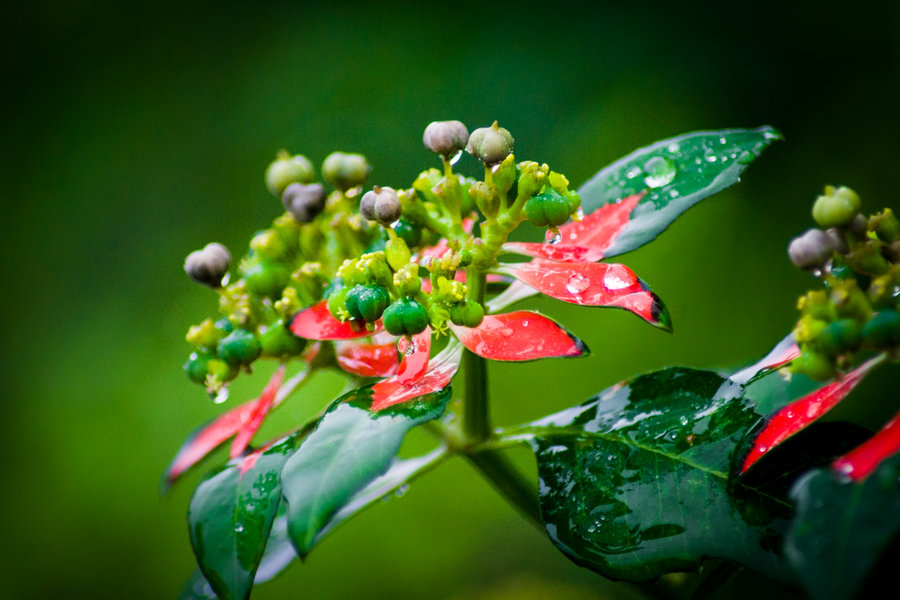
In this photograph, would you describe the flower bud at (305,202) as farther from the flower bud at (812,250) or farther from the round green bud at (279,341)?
the flower bud at (812,250)

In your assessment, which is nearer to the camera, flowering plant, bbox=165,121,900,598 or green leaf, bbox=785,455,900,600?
green leaf, bbox=785,455,900,600

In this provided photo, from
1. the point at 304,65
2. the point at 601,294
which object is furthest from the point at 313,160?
the point at 601,294

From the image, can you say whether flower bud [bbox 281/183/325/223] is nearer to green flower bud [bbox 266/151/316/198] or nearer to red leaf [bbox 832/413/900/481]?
green flower bud [bbox 266/151/316/198]

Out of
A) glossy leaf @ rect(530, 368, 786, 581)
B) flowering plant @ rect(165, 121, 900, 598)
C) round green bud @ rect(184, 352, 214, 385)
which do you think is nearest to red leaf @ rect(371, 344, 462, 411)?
flowering plant @ rect(165, 121, 900, 598)

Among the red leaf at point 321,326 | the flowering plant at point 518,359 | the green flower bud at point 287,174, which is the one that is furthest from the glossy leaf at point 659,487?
the green flower bud at point 287,174

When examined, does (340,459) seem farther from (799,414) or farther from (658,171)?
(658,171)

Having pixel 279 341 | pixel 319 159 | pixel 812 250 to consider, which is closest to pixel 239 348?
pixel 279 341
